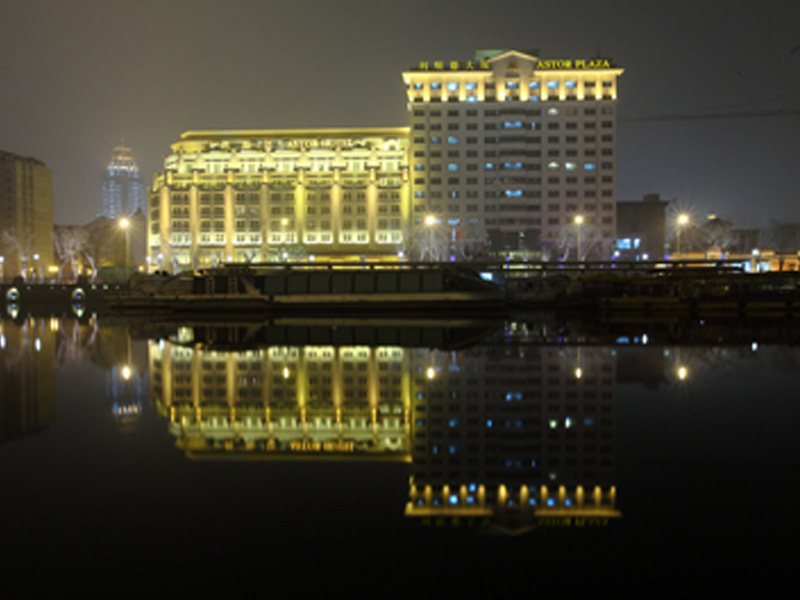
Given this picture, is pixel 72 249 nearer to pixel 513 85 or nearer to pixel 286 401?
pixel 513 85

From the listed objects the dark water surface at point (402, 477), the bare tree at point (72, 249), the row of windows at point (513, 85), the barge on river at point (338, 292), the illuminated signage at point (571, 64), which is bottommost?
the dark water surface at point (402, 477)

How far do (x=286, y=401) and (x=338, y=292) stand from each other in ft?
87.7

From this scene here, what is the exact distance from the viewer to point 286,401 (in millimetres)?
10469

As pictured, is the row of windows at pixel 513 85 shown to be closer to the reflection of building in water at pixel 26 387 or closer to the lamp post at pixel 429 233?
A: the lamp post at pixel 429 233

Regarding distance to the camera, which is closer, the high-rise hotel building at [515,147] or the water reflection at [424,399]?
the water reflection at [424,399]

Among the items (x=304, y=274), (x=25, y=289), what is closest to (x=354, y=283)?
(x=304, y=274)

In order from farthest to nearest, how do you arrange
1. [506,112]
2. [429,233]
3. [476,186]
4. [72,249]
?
[72,249] < [476,186] < [506,112] < [429,233]

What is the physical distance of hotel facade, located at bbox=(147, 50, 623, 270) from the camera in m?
98.7

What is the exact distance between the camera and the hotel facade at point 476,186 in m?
98.7

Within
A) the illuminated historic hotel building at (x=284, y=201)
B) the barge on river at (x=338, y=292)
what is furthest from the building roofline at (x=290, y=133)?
the barge on river at (x=338, y=292)

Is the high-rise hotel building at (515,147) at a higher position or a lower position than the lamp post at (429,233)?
higher

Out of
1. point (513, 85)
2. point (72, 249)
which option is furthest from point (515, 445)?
point (72, 249)

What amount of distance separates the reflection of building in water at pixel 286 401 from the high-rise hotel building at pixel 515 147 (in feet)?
277

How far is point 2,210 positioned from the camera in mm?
123438
